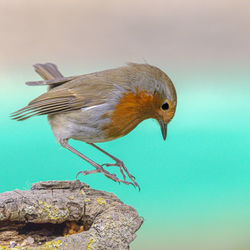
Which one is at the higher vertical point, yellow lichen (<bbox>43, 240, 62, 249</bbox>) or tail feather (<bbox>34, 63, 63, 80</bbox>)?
tail feather (<bbox>34, 63, 63, 80</bbox>)

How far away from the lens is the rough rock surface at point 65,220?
8.65 feet

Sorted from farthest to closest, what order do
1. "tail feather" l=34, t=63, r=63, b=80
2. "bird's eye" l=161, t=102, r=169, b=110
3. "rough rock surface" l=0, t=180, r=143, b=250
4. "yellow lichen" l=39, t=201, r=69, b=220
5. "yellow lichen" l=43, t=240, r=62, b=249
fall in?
"tail feather" l=34, t=63, r=63, b=80 < "bird's eye" l=161, t=102, r=169, b=110 < "yellow lichen" l=39, t=201, r=69, b=220 < "rough rock surface" l=0, t=180, r=143, b=250 < "yellow lichen" l=43, t=240, r=62, b=249

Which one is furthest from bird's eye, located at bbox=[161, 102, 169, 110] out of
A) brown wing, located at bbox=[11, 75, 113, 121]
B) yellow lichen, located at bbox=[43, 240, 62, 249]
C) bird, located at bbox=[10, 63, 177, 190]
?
yellow lichen, located at bbox=[43, 240, 62, 249]

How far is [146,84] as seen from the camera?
9.37ft

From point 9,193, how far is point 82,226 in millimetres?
519

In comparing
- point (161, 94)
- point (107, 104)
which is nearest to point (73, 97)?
point (107, 104)

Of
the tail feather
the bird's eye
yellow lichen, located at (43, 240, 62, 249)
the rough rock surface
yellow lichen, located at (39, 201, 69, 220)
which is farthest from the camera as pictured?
the tail feather

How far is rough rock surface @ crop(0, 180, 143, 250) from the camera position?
8.65 feet

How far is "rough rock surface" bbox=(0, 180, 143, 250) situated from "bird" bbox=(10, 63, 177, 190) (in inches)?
8.6

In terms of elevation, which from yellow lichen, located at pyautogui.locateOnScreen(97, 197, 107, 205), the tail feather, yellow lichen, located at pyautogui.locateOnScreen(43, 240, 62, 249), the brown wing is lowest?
yellow lichen, located at pyautogui.locateOnScreen(43, 240, 62, 249)

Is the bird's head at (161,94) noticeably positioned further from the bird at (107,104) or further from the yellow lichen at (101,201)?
the yellow lichen at (101,201)

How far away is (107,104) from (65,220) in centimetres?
78

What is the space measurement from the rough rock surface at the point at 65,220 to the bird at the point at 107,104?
0.22 metres

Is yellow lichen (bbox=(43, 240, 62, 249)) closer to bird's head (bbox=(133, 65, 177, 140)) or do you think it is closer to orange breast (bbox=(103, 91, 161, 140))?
orange breast (bbox=(103, 91, 161, 140))
